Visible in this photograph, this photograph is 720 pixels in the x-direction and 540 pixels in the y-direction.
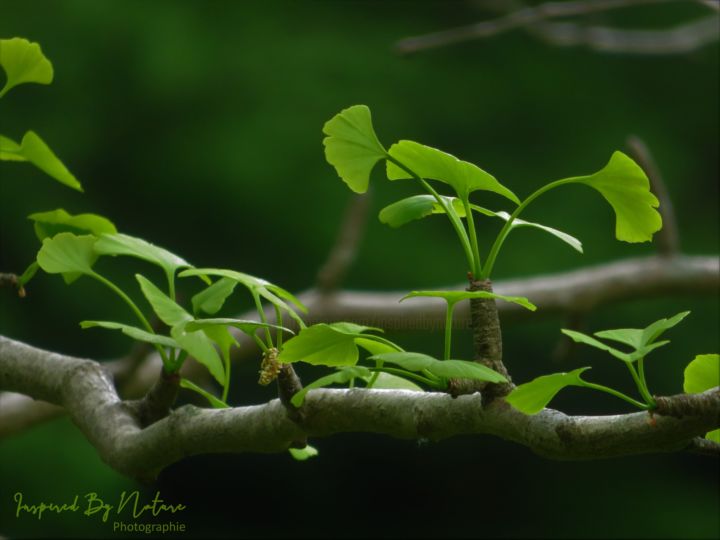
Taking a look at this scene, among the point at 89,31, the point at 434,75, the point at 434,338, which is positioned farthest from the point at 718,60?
the point at 89,31

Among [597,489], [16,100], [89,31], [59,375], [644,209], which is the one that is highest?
[89,31]

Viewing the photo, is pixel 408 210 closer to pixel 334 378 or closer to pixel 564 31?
pixel 334 378

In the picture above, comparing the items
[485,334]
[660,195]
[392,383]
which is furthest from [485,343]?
[660,195]

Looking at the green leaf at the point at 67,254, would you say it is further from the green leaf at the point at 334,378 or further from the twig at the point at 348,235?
the twig at the point at 348,235

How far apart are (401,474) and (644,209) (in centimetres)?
278

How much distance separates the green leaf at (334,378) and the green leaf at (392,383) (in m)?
0.07

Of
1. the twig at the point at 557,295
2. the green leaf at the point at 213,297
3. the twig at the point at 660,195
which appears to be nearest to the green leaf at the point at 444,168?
the green leaf at the point at 213,297

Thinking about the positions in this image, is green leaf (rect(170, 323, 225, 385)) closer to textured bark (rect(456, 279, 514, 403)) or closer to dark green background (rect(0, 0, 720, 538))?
textured bark (rect(456, 279, 514, 403))

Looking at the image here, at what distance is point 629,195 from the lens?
0.45m

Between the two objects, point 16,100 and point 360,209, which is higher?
point 16,100

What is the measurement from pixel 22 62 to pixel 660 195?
3.10 ft

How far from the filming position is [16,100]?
121 inches

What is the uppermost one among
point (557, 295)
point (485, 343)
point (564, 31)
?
point (564, 31)

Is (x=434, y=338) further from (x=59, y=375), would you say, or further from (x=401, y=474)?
(x=59, y=375)
